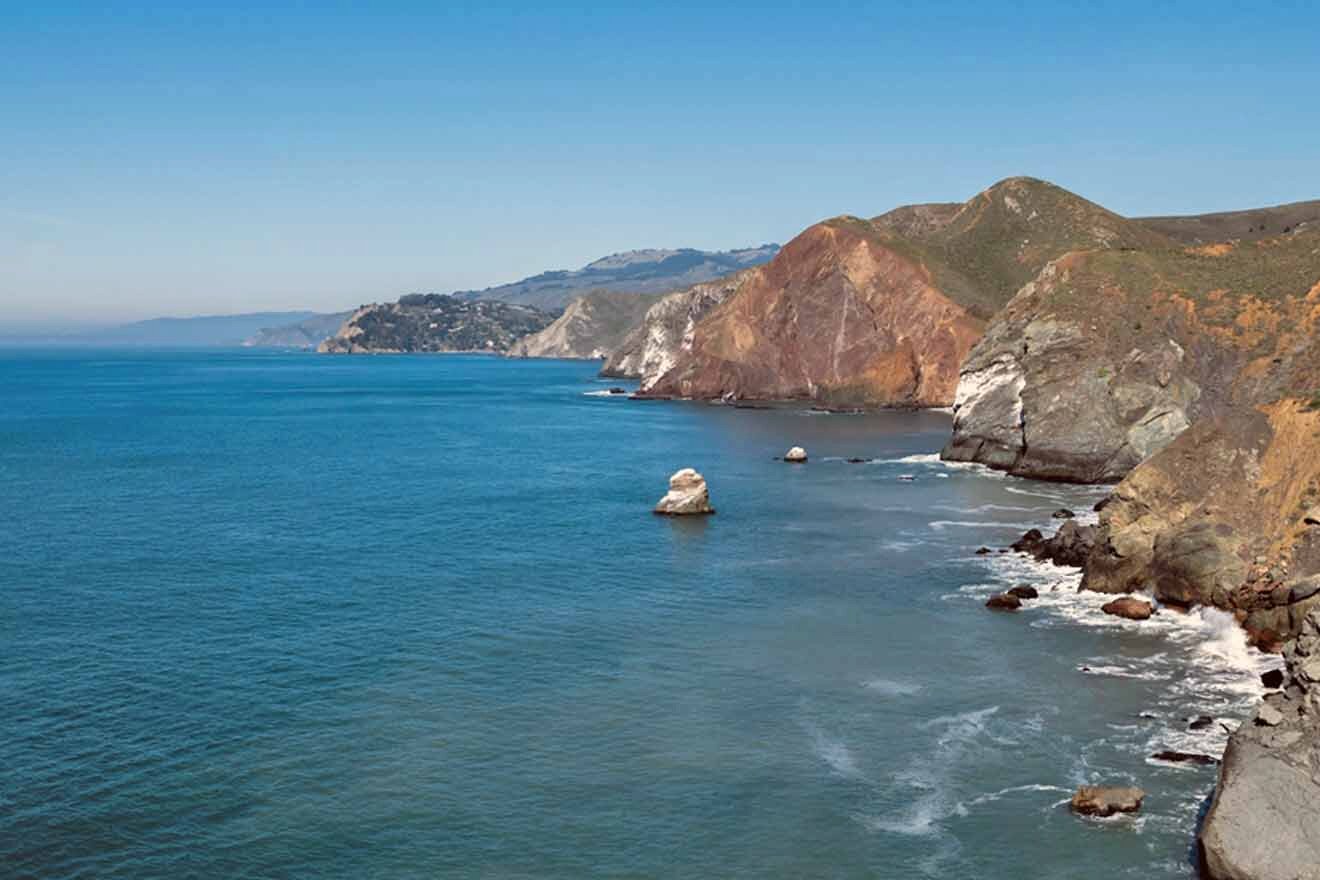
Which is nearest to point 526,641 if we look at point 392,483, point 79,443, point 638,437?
point 392,483

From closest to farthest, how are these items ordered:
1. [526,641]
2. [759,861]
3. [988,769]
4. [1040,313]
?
[759,861] < [988,769] < [526,641] < [1040,313]

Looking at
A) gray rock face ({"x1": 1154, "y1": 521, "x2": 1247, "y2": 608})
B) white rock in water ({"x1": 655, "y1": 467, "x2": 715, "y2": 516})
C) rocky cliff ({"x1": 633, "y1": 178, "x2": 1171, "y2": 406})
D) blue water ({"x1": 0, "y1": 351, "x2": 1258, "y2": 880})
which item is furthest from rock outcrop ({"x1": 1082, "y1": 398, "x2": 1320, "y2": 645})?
rocky cliff ({"x1": 633, "y1": 178, "x2": 1171, "y2": 406})

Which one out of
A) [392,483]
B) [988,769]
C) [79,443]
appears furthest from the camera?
[79,443]

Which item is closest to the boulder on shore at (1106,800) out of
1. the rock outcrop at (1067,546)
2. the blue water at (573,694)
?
the blue water at (573,694)

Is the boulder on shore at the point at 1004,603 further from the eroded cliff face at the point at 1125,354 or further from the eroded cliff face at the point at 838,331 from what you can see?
the eroded cliff face at the point at 838,331

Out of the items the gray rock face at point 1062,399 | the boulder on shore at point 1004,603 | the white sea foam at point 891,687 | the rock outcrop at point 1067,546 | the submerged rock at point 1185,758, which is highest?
the gray rock face at point 1062,399

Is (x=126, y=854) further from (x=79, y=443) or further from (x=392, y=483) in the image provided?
(x=79, y=443)

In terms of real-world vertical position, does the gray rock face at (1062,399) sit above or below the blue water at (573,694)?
above

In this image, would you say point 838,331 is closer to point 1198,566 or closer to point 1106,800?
point 1198,566
